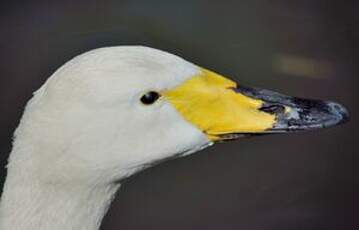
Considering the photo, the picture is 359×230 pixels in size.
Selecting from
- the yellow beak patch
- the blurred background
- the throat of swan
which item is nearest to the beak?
the yellow beak patch

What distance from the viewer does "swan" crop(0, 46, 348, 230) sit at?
192 centimetres

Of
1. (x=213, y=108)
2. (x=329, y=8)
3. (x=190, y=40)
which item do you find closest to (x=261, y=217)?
(x=190, y=40)

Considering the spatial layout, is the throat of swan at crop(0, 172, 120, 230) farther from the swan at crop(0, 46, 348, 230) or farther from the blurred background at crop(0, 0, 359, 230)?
the blurred background at crop(0, 0, 359, 230)

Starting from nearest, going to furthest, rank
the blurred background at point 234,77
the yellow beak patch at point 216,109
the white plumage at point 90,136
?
the white plumage at point 90,136, the yellow beak patch at point 216,109, the blurred background at point 234,77

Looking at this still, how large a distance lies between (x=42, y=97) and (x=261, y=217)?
2.01m

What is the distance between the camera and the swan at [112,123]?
1919 millimetres

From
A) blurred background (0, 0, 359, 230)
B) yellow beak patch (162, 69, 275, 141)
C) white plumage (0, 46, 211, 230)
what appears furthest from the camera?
blurred background (0, 0, 359, 230)

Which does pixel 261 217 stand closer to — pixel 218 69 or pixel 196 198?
pixel 196 198

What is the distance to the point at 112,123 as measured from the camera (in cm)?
195

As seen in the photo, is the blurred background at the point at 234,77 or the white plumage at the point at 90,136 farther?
the blurred background at the point at 234,77

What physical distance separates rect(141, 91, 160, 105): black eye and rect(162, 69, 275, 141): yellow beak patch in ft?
0.21

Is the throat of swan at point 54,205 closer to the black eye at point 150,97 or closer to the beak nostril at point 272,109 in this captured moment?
the black eye at point 150,97

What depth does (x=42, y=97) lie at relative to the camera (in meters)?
1.96

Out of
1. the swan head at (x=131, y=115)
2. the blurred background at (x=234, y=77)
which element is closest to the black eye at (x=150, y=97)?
the swan head at (x=131, y=115)
